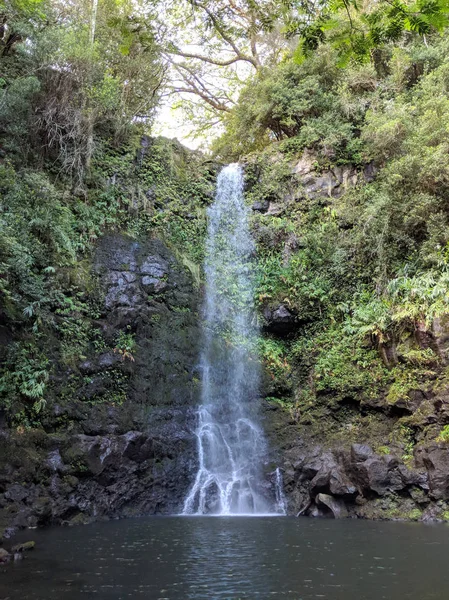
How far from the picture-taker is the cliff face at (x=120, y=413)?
31.0ft

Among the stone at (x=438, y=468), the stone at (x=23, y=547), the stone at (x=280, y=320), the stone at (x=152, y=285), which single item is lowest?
the stone at (x=23, y=547)

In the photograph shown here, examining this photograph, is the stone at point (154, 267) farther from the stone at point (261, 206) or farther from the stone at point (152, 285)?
the stone at point (261, 206)

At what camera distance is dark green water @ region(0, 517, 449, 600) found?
4824 mm

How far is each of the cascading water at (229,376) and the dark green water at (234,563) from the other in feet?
8.09

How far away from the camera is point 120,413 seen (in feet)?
37.7

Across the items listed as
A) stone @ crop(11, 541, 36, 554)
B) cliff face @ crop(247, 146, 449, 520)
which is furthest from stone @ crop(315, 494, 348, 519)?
stone @ crop(11, 541, 36, 554)

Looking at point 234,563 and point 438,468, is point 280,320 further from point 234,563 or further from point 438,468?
point 234,563

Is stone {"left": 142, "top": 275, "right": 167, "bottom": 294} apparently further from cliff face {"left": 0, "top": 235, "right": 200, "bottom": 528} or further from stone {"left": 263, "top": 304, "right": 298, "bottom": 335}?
stone {"left": 263, "top": 304, "right": 298, "bottom": 335}

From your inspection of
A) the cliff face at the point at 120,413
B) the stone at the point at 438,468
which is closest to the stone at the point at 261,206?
the cliff face at the point at 120,413

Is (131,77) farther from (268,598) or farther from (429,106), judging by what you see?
(268,598)

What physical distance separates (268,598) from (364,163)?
16247 millimetres

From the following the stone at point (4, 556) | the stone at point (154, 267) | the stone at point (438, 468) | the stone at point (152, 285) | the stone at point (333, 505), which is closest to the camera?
the stone at point (4, 556)

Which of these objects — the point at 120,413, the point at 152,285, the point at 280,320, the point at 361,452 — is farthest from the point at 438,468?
the point at 152,285

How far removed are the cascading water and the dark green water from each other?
2.47m
